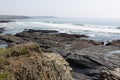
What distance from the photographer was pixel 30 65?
7.37 meters

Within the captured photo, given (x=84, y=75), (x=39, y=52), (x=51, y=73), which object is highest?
(x=39, y=52)

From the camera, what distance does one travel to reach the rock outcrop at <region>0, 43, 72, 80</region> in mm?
7027

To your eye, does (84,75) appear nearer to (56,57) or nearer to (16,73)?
(56,57)

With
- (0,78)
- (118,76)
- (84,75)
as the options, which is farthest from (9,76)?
(84,75)

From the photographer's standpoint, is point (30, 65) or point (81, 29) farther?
point (81, 29)

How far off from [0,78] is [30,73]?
104cm

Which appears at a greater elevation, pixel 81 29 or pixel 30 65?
pixel 30 65

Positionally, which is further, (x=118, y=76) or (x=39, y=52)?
(x=118, y=76)

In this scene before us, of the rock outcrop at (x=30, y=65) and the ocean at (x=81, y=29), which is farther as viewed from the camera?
the ocean at (x=81, y=29)

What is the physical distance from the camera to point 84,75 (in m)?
15.6

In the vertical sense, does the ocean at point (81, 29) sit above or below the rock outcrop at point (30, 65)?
below

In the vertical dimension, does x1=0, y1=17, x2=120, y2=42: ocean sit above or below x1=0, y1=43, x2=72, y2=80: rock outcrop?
below

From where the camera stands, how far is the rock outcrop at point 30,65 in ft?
23.1

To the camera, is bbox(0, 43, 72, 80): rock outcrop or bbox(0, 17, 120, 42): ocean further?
bbox(0, 17, 120, 42): ocean
